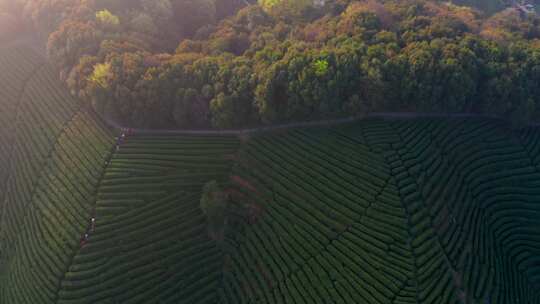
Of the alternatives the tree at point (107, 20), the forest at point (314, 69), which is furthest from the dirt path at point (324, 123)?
the tree at point (107, 20)

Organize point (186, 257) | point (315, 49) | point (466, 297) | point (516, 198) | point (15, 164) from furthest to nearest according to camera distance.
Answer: point (15, 164), point (315, 49), point (516, 198), point (186, 257), point (466, 297)

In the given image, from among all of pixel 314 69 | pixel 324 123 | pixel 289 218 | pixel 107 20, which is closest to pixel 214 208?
pixel 289 218

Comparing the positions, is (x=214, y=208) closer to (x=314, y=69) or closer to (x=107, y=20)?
(x=314, y=69)

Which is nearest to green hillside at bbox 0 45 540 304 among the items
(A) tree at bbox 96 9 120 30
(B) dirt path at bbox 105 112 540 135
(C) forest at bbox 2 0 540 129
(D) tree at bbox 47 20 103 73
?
(B) dirt path at bbox 105 112 540 135

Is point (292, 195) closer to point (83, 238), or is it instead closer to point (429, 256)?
point (429, 256)

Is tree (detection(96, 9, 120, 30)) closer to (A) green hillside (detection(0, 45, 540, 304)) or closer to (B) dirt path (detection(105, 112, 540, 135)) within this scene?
(A) green hillside (detection(0, 45, 540, 304))

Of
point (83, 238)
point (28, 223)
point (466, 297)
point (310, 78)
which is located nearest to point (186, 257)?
point (83, 238)
